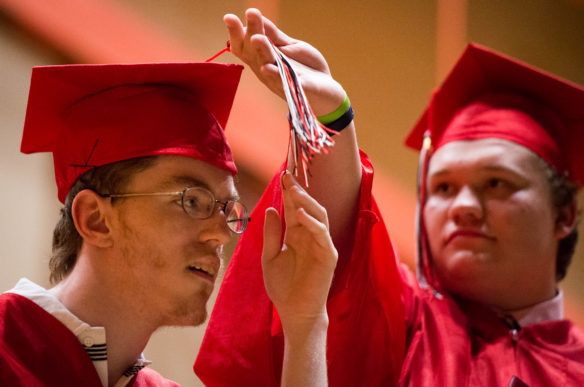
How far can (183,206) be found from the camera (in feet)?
4.83

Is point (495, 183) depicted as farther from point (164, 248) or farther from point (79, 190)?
point (79, 190)

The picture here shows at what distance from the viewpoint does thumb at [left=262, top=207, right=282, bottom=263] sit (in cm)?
145

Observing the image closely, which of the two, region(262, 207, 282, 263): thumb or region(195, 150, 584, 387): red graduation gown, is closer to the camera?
region(262, 207, 282, 263): thumb

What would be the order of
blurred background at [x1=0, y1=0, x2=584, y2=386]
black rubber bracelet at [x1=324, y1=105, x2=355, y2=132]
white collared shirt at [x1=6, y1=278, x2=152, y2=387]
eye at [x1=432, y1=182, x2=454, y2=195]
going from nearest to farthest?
white collared shirt at [x1=6, y1=278, x2=152, y2=387] → black rubber bracelet at [x1=324, y1=105, x2=355, y2=132] → eye at [x1=432, y1=182, x2=454, y2=195] → blurred background at [x1=0, y1=0, x2=584, y2=386]

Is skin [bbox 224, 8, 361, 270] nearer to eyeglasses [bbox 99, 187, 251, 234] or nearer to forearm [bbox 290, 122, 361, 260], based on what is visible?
forearm [bbox 290, 122, 361, 260]

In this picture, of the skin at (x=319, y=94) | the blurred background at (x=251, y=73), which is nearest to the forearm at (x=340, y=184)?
the skin at (x=319, y=94)

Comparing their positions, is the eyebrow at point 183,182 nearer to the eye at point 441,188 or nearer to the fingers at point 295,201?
the fingers at point 295,201

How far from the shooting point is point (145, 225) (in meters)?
1.46

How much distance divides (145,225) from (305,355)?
1.38 ft

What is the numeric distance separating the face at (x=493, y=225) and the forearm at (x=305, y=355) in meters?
0.59

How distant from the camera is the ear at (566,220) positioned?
203 cm

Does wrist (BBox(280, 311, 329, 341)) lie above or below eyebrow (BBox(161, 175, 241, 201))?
below

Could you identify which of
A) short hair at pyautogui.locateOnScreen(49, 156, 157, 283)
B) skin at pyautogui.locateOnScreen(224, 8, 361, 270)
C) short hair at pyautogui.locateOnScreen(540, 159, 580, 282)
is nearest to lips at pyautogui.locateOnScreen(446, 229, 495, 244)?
short hair at pyautogui.locateOnScreen(540, 159, 580, 282)

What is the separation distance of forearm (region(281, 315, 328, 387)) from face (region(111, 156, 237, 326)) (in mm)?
208
